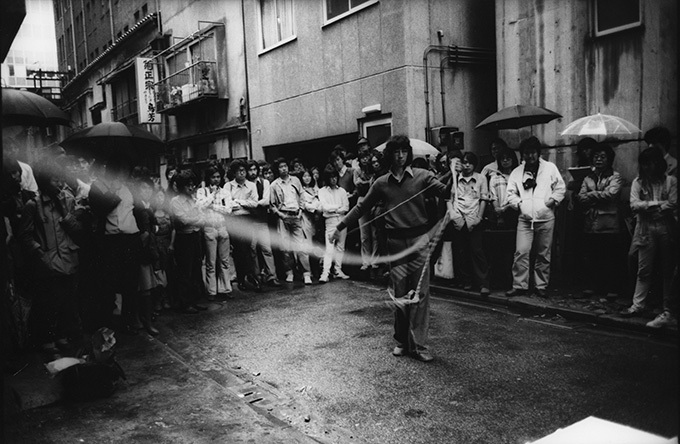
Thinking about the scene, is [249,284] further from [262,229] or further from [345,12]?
[345,12]

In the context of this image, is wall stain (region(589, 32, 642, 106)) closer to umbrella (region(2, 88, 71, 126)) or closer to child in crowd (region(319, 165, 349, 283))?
child in crowd (region(319, 165, 349, 283))

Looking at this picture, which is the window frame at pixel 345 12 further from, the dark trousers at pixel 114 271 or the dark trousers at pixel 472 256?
the dark trousers at pixel 114 271

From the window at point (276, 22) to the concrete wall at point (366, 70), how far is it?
282 millimetres

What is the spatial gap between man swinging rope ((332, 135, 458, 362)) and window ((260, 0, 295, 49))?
1042 cm

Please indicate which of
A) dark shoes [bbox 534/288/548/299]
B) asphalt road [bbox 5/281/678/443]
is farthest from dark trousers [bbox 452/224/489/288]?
asphalt road [bbox 5/281/678/443]

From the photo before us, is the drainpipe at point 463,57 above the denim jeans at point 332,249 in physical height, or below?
above

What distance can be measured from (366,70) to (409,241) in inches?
307

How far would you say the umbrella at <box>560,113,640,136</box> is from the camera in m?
7.86

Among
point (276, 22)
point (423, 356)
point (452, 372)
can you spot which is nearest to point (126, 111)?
point (276, 22)

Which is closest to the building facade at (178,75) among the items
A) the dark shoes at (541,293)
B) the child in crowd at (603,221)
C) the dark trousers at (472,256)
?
the dark trousers at (472,256)

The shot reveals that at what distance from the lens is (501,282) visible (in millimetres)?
9164

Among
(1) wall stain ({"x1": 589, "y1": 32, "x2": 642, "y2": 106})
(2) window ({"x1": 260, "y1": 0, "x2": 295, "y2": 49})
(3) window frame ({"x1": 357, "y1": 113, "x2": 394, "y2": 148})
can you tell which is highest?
(2) window ({"x1": 260, "y1": 0, "x2": 295, "y2": 49})

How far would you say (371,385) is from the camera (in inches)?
211

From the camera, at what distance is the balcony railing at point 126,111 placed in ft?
93.7
